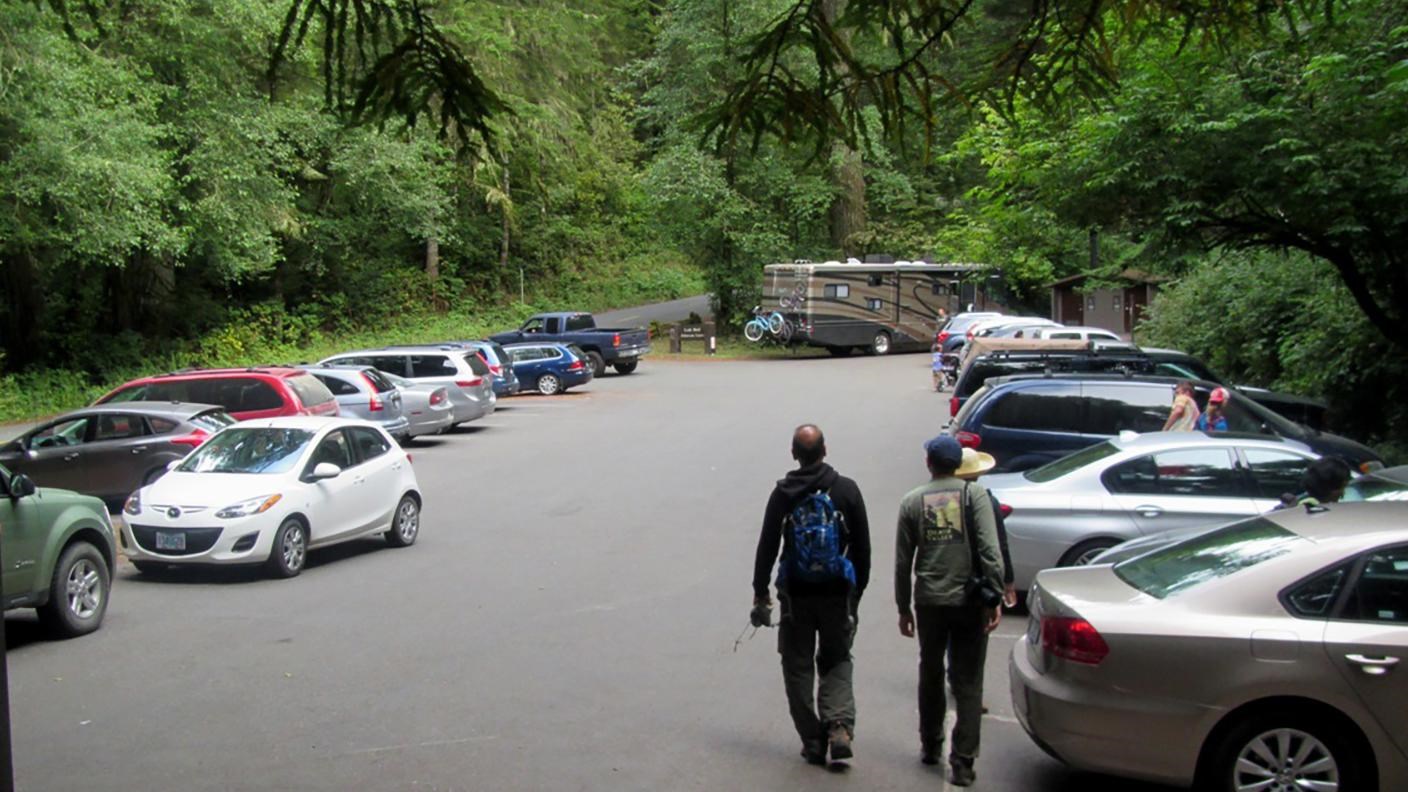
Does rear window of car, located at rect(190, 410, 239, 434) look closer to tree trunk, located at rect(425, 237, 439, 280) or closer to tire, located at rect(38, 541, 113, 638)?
tire, located at rect(38, 541, 113, 638)

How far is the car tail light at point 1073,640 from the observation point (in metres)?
5.48

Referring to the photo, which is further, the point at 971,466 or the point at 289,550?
the point at 289,550

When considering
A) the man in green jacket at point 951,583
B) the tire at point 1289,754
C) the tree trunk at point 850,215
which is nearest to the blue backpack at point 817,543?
the man in green jacket at point 951,583

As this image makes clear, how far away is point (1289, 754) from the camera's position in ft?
17.2

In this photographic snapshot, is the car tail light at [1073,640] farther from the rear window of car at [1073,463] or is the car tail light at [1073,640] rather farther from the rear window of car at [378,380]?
the rear window of car at [378,380]

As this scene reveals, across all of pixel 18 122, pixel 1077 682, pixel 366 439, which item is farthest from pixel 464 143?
pixel 18 122

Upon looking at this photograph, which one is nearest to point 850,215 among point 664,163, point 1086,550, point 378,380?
point 664,163

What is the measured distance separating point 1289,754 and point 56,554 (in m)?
8.54

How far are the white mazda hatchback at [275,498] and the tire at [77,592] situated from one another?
1.64m

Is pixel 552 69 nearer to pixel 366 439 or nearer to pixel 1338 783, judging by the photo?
pixel 366 439

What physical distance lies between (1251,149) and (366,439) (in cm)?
1049

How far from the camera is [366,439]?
13.9 metres

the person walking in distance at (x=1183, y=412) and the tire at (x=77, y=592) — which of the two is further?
the person walking in distance at (x=1183, y=412)

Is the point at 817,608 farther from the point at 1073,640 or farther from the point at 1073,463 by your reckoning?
the point at 1073,463
